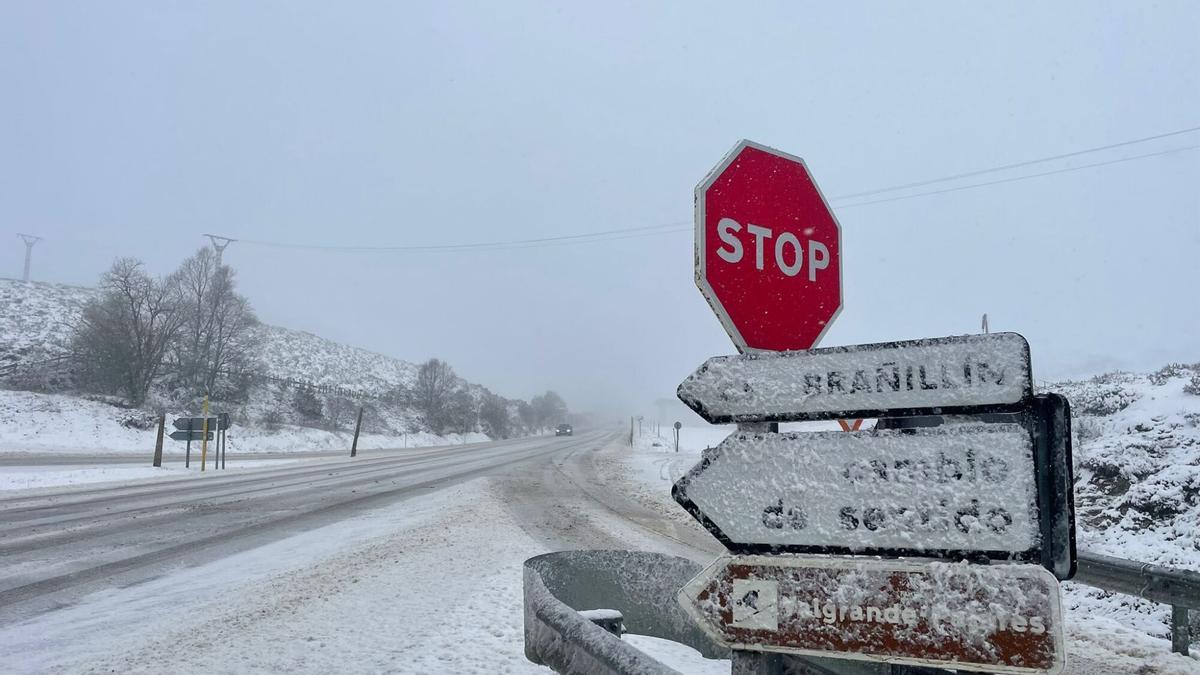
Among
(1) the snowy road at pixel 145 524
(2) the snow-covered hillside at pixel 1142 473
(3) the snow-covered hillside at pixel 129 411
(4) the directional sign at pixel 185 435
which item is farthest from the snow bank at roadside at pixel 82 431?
(2) the snow-covered hillside at pixel 1142 473

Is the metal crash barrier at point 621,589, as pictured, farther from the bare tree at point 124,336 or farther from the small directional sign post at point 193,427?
the bare tree at point 124,336

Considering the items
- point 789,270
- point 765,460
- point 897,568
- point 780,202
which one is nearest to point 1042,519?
point 897,568

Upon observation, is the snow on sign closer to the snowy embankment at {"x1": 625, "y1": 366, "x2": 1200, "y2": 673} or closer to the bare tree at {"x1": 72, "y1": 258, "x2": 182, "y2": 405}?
the snowy embankment at {"x1": 625, "y1": 366, "x2": 1200, "y2": 673}

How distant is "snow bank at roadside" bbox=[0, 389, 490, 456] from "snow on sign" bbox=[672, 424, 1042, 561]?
33.9 meters

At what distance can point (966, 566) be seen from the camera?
1423mm

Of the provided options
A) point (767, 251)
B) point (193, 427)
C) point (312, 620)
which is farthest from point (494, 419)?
point (767, 251)

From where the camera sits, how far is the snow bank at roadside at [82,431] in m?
29.7

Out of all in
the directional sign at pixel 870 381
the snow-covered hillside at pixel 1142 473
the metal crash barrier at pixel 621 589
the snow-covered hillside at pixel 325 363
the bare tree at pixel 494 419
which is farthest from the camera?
the bare tree at pixel 494 419

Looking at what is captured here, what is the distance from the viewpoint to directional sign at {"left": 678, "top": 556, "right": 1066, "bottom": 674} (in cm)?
136

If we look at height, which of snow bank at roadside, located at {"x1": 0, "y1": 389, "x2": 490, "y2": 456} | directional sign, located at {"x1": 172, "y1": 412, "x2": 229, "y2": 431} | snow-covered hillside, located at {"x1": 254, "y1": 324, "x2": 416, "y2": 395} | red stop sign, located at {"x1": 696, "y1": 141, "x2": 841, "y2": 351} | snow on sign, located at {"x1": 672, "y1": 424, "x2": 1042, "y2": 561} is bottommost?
snow bank at roadside, located at {"x1": 0, "y1": 389, "x2": 490, "y2": 456}

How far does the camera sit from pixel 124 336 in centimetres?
4041

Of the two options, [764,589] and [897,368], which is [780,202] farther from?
[764,589]

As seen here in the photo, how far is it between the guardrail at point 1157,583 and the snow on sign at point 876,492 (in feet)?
14.0

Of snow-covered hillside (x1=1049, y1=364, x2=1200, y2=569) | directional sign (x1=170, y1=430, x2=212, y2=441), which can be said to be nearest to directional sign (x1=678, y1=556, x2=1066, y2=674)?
snow-covered hillside (x1=1049, y1=364, x2=1200, y2=569)
